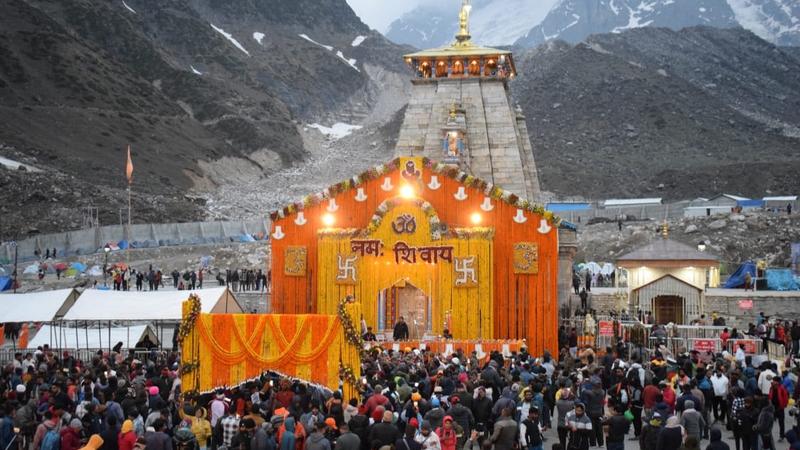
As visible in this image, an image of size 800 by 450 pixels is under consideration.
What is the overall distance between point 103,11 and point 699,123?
87212 mm

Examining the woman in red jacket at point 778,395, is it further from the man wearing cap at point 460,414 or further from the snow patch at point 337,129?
the snow patch at point 337,129

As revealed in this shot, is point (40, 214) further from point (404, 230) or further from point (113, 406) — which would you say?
point (113, 406)

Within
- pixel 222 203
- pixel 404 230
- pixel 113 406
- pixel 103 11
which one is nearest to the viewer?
pixel 113 406

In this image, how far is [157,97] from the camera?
126562 mm

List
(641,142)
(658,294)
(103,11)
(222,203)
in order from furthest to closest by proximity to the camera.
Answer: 1. (103,11)
2. (641,142)
3. (222,203)
4. (658,294)

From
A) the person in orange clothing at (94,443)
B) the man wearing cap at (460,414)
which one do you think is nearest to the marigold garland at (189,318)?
the person in orange clothing at (94,443)

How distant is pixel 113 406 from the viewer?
15578 millimetres

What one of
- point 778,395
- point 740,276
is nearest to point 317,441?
point 778,395

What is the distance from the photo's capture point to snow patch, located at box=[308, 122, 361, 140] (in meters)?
152

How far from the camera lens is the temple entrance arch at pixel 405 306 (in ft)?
104

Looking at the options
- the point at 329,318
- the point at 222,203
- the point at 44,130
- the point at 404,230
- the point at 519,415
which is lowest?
the point at 519,415

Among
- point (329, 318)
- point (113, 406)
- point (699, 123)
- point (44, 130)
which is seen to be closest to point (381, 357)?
point (329, 318)

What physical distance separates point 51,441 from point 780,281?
36276 millimetres

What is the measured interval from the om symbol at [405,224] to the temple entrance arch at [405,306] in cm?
211
